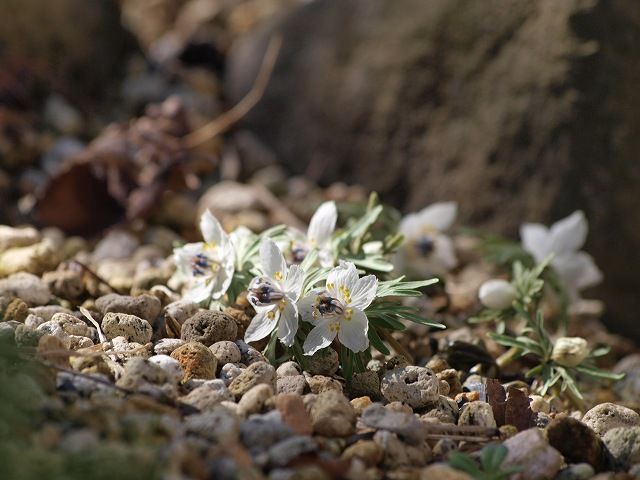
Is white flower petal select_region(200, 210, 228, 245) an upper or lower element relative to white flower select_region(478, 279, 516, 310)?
upper

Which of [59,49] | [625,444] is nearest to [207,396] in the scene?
[625,444]

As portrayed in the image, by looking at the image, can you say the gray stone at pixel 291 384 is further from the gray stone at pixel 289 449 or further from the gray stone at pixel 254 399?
the gray stone at pixel 289 449

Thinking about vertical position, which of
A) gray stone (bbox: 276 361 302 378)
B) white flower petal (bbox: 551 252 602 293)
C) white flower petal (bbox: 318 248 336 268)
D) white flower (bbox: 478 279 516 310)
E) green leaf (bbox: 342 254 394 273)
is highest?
white flower petal (bbox: 318 248 336 268)

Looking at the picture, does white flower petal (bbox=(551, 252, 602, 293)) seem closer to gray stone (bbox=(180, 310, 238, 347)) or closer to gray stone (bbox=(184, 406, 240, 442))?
gray stone (bbox=(180, 310, 238, 347))

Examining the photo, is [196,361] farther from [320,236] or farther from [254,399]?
[320,236]

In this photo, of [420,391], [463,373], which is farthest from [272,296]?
[463,373]

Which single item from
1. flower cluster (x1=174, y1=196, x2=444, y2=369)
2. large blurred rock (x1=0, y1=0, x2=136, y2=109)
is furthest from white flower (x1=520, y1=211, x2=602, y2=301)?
large blurred rock (x1=0, y1=0, x2=136, y2=109)
